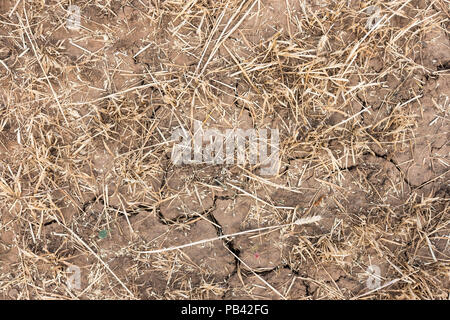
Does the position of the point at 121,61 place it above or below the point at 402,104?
above

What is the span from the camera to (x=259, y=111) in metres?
2.49

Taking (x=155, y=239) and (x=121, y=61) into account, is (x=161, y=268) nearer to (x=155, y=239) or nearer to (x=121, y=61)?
(x=155, y=239)

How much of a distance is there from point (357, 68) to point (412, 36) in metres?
0.40

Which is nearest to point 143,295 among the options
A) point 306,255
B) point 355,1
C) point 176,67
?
point 306,255

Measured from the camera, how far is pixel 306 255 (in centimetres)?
248

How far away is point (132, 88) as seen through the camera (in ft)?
8.19

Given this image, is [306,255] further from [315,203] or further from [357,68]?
[357,68]

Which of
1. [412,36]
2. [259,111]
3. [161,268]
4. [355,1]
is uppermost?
[355,1]

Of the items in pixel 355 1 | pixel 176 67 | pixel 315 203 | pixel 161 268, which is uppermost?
pixel 355 1

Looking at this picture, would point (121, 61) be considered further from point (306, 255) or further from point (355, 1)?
point (306, 255)
